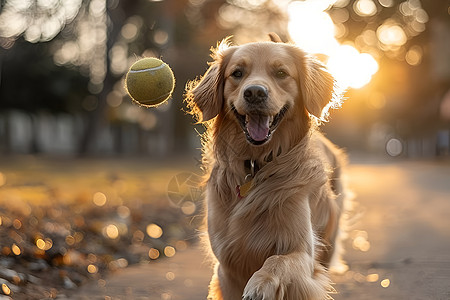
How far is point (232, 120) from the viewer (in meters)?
4.07

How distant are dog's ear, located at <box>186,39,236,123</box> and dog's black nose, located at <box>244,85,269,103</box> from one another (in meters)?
0.55

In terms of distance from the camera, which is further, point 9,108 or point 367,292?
point 9,108

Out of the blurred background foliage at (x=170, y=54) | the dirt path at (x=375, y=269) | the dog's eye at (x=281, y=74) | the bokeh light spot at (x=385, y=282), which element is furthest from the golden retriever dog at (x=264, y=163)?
the blurred background foliage at (x=170, y=54)

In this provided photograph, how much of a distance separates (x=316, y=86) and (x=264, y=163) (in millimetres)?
649

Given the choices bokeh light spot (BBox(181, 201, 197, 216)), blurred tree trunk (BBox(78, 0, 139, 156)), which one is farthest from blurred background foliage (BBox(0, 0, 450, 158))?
bokeh light spot (BBox(181, 201, 197, 216))

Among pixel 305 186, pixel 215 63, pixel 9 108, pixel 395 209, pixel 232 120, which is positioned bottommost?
pixel 9 108

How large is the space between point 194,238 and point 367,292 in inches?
130

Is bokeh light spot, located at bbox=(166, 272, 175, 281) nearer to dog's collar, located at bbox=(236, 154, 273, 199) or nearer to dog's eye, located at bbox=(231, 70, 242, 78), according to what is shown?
dog's collar, located at bbox=(236, 154, 273, 199)

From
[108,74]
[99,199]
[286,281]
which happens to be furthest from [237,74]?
[108,74]

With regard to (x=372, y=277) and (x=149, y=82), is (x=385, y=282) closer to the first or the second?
(x=372, y=277)

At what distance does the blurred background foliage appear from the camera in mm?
29422

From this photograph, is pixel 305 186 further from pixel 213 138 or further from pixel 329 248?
pixel 329 248

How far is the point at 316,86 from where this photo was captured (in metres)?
Answer: 4.11

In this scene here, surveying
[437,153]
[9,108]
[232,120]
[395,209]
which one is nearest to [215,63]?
[232,120]
